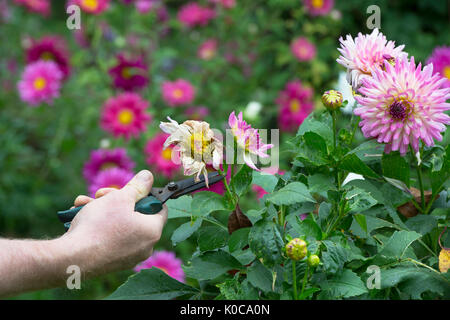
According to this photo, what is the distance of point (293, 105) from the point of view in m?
2.04

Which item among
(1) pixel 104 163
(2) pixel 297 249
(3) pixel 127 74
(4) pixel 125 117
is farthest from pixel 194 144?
(3) pixel 127 74

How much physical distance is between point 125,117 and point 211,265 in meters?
→ 1.13

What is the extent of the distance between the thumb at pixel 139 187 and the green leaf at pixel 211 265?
11 cm

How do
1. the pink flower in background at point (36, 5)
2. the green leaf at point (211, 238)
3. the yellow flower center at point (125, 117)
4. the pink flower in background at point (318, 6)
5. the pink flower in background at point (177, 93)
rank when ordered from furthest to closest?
1. the pink flower in background at point (318, 6)
2. the pink flower in background at point (36, 5)
3. the pink flower in background at point (177, 93)
4. the yellow flower center at point (125, 117)
5. the green leaf at point (211, 238)

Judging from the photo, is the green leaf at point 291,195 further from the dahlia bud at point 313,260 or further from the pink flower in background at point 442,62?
the pink flower in background at point 442,62

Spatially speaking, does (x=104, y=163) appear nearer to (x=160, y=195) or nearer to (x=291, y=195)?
(x=160, y=195)

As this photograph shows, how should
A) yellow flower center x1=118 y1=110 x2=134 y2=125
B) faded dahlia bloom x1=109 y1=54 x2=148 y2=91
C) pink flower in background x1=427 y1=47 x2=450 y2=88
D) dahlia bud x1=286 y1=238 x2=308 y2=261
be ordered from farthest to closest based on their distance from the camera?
faded dahlia bloom x1=109 y1=54 x2=148 y2=91 → yellow flower center x1=118 y1=110 x2=134 y2=125 → pink flower in background x1=427 y1=47 x2=450 y2=88 → dahlia bud x1=286 y1=238 x2=308 y2=261

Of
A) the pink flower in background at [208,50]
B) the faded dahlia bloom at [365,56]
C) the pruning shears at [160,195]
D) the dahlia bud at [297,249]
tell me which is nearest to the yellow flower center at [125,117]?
the pink flower in background at [208,50]

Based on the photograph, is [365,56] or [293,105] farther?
[293,105]

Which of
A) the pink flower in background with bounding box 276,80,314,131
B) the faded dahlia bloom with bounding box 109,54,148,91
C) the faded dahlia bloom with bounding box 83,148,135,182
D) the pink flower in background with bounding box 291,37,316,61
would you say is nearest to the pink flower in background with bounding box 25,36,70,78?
the faded dahlia bloom with bounding box 109,54,148,91

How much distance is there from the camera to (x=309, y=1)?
7.31ft

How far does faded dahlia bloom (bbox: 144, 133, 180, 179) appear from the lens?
1.63 m

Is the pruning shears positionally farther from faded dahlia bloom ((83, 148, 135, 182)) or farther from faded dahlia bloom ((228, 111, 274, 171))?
faded dahlia bloom ((83, 148, 135, 182))

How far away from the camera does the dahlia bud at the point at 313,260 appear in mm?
542
